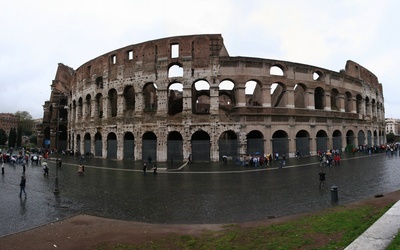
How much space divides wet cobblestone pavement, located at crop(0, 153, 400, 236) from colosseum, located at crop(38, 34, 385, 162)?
942 cm

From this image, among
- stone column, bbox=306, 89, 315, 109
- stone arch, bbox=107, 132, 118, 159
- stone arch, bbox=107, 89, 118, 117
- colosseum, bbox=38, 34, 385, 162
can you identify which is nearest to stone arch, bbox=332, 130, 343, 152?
colosseum, bbox=38, 34, 385, 162

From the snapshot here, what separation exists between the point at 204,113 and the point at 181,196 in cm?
1761

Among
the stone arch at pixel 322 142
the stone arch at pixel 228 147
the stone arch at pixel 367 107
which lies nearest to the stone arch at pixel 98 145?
the stone arch at pixel 228 147

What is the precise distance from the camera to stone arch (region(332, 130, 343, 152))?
3222 cm

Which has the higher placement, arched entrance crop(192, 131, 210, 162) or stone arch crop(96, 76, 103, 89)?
stone arch crop(96, 76, 103, 89)

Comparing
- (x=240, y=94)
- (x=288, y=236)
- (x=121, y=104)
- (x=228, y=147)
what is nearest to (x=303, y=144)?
(x=228, y=147)

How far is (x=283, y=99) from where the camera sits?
29.3m

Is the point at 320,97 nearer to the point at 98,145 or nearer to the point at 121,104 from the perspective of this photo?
the point at 121,104

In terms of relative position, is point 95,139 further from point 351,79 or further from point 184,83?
point 351,79

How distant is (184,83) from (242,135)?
8.35 m

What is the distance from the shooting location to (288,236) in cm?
643

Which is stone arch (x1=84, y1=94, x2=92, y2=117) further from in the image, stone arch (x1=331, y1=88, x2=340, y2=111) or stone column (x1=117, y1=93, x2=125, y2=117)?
stone arch (x1=331, y1=88, x2=340, y2=111)

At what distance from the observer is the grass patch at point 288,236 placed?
5879 mm

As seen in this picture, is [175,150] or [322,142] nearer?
[175,150]
